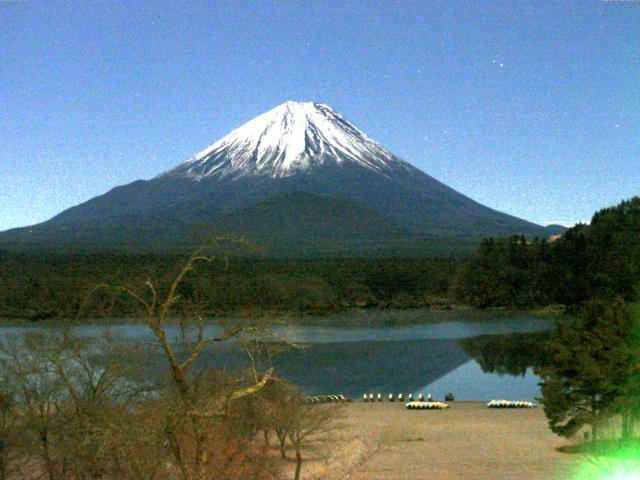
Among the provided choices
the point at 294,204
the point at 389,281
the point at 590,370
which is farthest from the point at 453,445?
the point at 294,204

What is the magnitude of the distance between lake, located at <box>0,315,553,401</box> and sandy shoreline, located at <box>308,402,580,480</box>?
2.31 meters

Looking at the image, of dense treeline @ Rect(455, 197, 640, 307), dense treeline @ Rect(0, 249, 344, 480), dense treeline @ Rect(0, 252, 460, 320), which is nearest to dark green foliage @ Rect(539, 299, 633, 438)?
dense treeline @ Rect(0, 249, 344, 480)

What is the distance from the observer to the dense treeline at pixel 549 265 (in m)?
63.1

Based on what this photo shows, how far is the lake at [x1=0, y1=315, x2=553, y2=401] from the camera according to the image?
31.6 m

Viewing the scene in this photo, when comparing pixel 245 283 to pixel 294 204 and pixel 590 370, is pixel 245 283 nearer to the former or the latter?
pixel 590 370

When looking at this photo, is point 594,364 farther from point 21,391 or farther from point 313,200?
point 313,200

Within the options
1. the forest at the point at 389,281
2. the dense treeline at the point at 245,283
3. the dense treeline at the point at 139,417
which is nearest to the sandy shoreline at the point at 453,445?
the dense treeline at the point at 139,417

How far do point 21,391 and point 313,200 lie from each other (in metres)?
133

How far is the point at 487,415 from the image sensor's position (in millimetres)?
24250

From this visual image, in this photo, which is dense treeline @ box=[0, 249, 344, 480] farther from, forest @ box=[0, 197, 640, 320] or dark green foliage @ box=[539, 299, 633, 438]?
forest @ box=[0, 197, 640, 320]

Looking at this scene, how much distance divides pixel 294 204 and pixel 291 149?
30877 millimetres

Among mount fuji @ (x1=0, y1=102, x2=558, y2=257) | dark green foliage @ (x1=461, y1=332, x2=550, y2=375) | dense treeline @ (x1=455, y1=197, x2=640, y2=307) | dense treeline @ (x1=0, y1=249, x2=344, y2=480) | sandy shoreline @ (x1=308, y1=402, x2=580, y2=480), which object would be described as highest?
mount fuji @ (x1=0, y1=102, x2=558, y2=257)

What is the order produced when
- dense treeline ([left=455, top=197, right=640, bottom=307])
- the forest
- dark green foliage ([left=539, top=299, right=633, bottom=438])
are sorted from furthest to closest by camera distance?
dense treeline ([left=455, top=197, right=640, bottom=307]), the forest, dark green foliage ([left=539, top=299, right=633, bottom=438])

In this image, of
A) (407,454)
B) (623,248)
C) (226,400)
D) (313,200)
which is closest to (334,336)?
(623,248)
